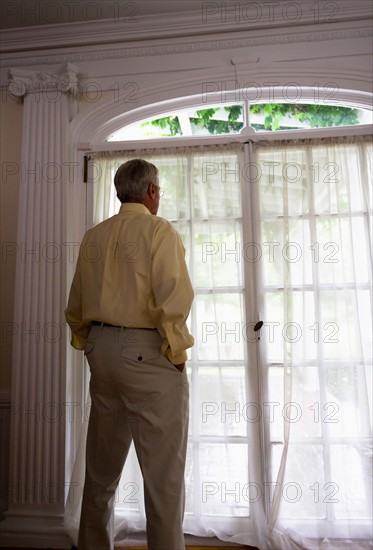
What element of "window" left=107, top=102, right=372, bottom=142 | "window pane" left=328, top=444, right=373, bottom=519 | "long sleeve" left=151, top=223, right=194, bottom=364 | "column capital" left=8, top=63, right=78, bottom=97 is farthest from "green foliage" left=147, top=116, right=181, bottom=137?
"window pane" left=328, top=444, right=373, bottom=519

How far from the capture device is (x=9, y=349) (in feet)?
8.85

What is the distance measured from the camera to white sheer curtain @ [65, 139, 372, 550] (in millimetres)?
2342

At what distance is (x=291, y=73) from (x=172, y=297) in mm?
1749

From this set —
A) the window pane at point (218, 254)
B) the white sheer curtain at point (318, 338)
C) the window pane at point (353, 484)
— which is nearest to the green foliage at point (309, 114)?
the white sheer curtain at point (318, 338)

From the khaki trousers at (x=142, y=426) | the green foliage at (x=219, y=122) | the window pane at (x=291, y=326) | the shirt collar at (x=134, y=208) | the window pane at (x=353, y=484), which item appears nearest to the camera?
the khaki trousers at (x=142, y=426)

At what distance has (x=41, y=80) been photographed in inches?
112

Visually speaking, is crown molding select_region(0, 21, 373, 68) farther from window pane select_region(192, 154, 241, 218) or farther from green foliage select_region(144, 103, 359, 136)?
window pane select_region(192, 154, 241, 218)

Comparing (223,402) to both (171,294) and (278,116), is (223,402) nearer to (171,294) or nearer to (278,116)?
(171,294)

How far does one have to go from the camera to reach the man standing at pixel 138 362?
5.53 ft

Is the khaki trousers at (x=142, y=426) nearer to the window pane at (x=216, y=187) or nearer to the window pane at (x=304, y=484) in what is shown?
the window pane at (x=304, y=484)

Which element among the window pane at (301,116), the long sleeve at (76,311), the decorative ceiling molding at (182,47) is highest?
the decorative ceiling molding at (182,47)

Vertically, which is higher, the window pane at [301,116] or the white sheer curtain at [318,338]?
the window pane at [301,116]

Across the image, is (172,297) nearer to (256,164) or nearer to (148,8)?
(256,164)

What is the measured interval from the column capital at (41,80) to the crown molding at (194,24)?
0.20 metres
